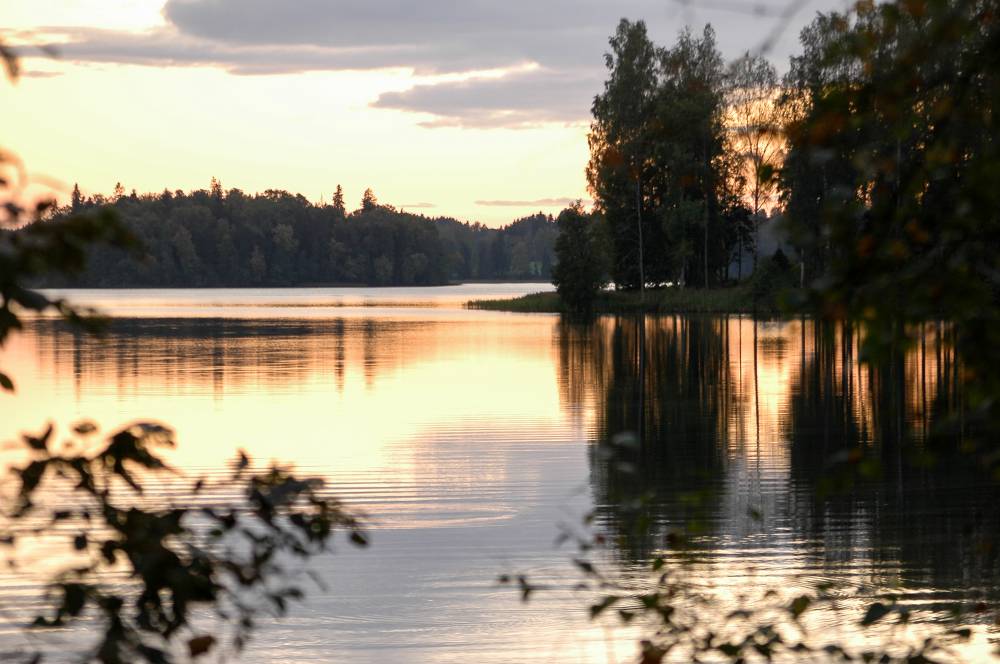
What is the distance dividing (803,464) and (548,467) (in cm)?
349

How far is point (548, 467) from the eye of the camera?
54.5ft

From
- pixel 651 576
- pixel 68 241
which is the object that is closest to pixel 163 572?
pixel 68 241

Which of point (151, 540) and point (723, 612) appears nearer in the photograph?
point (151, 540)

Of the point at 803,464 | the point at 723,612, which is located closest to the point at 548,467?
the point at 803,464

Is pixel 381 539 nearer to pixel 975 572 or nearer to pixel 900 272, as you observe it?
pixel 975 572

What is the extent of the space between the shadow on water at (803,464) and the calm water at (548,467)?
0.05 meters

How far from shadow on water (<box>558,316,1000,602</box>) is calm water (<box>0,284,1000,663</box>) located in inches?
2.0

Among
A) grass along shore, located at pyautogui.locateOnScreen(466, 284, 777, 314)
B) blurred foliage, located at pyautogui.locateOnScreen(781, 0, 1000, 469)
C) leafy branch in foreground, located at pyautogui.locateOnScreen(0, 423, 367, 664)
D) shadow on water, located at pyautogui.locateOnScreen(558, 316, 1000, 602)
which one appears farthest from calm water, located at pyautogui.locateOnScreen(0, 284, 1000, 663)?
grass along shore, located at pyautogui.locateOnScreen(466, 284, 777, 314)

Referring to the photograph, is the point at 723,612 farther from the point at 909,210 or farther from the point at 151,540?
the point at 151,540

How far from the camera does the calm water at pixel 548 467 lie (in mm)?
9109

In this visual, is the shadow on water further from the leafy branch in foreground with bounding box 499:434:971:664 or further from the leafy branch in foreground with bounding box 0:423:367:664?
the leafy branch in foreground with bounding box 0:423:367:664

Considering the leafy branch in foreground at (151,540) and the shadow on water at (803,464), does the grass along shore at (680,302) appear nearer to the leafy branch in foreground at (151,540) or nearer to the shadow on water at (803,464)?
the shadow on water at (803,464)

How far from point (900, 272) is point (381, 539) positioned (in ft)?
30.8

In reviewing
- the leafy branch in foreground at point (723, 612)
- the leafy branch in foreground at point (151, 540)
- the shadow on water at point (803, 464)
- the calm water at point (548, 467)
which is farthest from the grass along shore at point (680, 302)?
the leafy branch in foreground at point (151, 540)
